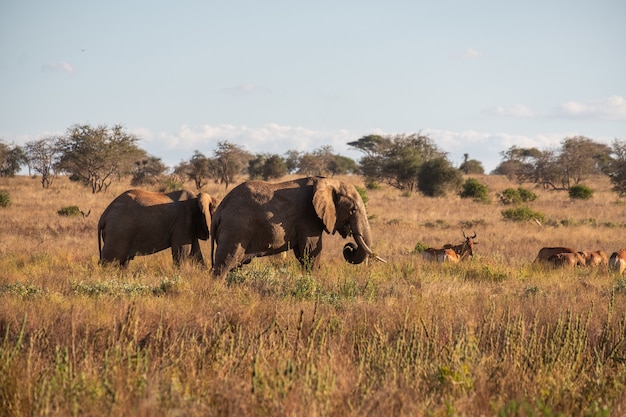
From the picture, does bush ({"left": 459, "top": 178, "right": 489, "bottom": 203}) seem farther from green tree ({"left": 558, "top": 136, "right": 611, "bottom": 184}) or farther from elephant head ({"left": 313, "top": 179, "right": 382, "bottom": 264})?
elephant head ({"left": 313, "top": 179, "right": 382, "bottom": 264})

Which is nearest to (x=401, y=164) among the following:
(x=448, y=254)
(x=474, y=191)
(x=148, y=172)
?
(x=474, y=191)

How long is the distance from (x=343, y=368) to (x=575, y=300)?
4.47m

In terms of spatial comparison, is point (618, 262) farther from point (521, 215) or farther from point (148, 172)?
point (148, 172)

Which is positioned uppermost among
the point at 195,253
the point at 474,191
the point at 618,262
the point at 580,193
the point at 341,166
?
the point at 341,166

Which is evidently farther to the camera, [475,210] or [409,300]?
[475,210]

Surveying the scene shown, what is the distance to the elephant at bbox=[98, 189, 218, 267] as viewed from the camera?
1271cm

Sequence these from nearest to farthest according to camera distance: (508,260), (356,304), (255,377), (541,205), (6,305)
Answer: (255,377)
(6,305)
(356,304)
(508,260)
(541,205)

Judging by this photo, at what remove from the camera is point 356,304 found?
868 centimetres

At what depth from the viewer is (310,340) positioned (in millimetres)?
6066

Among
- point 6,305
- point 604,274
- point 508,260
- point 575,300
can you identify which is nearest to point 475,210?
point 508,260

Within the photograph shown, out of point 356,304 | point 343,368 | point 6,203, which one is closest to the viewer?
point 343,368

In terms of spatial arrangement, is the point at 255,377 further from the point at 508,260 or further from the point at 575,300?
the point at 508,260

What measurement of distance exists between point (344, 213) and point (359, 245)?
0.63 meters

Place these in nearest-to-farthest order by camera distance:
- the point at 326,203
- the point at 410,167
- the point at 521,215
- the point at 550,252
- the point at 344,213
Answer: the point at 326,203
the point at 344,213
the point at 550,252
the point at 521,215
the point at 410,167
